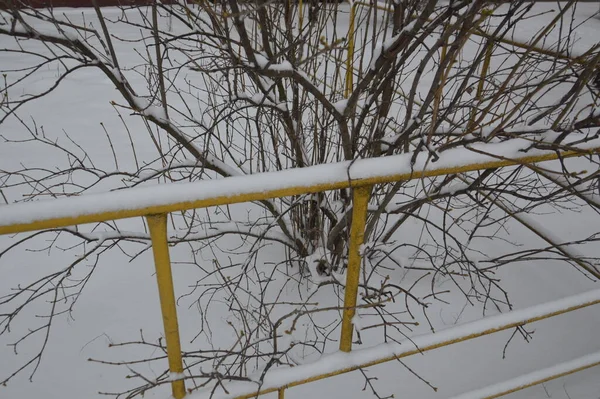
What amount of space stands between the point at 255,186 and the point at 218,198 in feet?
0.27

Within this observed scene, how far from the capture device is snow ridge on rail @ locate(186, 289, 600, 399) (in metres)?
1.18

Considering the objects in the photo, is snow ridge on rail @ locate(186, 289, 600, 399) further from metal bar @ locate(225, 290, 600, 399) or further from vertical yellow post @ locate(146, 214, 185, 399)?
vertical yellow post @ locate(146, 214, 185, 399)

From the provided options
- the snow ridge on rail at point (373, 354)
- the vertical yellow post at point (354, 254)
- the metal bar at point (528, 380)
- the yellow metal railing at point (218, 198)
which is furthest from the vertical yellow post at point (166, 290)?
the metal bar at point (528, 380)

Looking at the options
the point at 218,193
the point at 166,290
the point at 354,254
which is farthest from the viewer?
the point at 354,254

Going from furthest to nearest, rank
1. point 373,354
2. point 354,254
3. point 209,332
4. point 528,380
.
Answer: point 209,332
point 528,380
point 373,354
point 354,254

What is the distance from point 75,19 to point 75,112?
4.18m

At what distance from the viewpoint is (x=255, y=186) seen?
94cm

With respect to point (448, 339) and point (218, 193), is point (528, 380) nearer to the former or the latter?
point (448, 339)

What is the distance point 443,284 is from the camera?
8.48 feet

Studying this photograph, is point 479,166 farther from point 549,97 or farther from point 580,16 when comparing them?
point 580,16

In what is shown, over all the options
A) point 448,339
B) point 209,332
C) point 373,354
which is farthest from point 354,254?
point 209,332

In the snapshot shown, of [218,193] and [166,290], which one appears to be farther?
[166,290]

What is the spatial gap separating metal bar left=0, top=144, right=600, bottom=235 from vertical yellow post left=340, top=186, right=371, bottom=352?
5 cm

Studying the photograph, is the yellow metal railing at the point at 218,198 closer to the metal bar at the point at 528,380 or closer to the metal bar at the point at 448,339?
the metal bar at the point at 448,339
